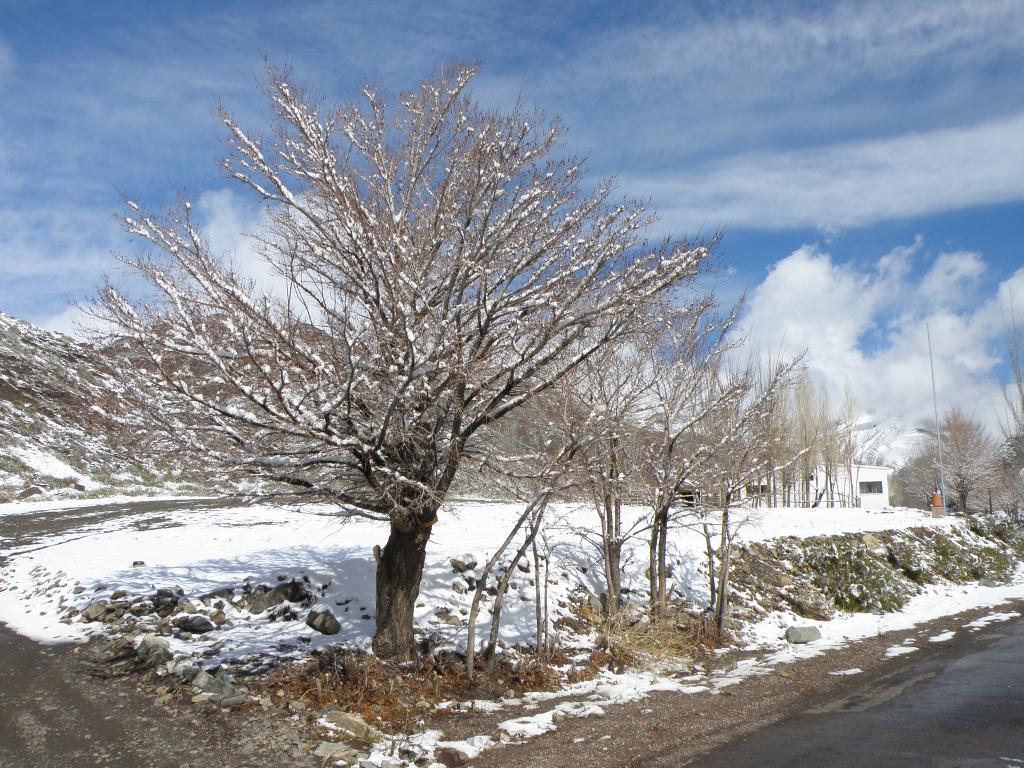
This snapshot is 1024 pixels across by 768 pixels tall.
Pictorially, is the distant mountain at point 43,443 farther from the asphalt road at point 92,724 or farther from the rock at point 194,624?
the asphalt road at point 92,724

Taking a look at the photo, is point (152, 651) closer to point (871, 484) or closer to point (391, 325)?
point (391, 325)

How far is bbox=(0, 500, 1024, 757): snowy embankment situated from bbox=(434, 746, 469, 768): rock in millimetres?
107

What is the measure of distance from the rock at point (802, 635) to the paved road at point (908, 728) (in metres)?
2.46

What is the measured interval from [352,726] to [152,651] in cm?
334

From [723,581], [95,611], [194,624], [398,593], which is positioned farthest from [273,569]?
[723,581]

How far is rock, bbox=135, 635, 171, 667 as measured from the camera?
8484 millimetres

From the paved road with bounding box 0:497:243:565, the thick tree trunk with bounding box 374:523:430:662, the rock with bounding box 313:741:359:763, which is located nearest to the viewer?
the rock with bounding box 313:741:359:763

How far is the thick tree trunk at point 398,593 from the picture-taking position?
29.2 ft

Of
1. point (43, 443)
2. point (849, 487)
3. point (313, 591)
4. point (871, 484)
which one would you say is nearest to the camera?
point (313, 591)

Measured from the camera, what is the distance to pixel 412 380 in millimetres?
7043

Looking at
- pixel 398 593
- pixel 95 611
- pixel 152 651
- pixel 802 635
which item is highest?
pixel 398 593

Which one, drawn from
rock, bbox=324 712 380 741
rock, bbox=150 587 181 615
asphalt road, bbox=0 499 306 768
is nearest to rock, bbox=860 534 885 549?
rock, bbox=324 712 380 741

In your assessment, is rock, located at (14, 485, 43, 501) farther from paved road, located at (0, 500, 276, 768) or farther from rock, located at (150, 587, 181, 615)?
rock, located at (150, 587, 181, 615)

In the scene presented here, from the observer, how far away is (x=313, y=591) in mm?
10539
